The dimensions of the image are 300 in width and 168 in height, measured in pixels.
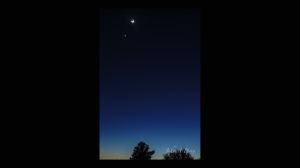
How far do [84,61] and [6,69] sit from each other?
2.15 ft

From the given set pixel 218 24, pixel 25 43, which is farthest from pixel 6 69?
pixel 218 24

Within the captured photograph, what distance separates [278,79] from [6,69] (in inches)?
89.9

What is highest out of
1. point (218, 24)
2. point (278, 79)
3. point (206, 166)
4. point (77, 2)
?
point (77, 2)

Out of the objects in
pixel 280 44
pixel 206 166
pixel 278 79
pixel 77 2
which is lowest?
pixel 206 166

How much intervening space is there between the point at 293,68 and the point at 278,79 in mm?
160

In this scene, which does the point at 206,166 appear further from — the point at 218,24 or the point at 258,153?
the point at 218,24

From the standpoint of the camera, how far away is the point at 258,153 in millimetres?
2828

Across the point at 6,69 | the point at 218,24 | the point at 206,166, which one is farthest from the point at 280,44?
the point at 6,69

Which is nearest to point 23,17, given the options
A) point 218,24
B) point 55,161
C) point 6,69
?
point 6,69

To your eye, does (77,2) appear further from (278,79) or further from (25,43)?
(278,79)

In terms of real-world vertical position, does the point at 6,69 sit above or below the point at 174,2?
below

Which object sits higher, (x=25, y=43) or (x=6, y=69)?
(x=25, y=43)

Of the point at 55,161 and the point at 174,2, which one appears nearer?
the point at 55,161

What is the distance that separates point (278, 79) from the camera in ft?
9.52
